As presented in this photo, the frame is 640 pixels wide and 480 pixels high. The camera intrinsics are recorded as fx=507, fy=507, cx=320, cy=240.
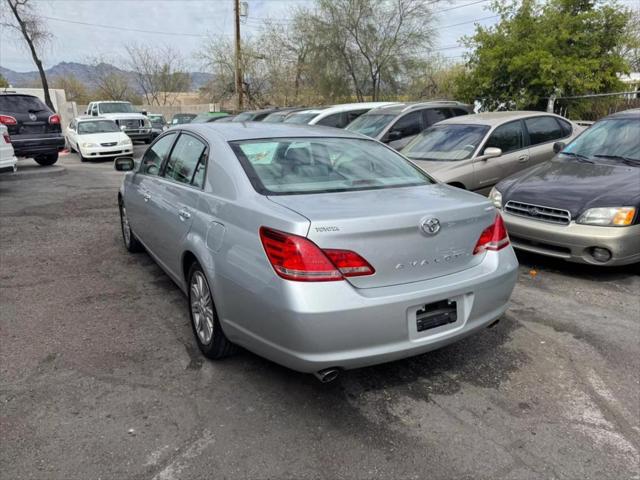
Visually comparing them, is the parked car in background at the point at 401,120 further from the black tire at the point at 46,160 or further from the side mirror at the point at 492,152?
the black tire at the point at 46,160

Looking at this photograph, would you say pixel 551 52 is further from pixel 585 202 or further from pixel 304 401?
pixel 304 401

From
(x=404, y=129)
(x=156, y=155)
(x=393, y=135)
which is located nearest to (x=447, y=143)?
(x=393, y=135)

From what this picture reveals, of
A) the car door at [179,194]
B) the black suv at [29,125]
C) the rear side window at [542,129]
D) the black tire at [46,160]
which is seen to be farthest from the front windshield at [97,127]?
the car door at [179,194]

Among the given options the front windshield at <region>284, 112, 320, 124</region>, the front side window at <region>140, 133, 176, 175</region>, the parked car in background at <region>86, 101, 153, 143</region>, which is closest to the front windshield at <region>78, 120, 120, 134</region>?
the parked car in background at <region>86, 101, 153, 143</region>

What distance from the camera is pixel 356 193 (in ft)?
10.0

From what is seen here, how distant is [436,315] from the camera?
2.79 metres

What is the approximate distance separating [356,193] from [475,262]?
817 mm

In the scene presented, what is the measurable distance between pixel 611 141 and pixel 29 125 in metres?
12.0

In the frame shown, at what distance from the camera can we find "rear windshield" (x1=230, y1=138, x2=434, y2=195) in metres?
3.16

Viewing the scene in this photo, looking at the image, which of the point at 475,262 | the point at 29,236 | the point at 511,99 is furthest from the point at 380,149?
the point at 511,99

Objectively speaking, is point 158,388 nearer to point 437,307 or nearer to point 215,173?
point 215,173

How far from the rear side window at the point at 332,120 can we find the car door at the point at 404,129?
206 cm

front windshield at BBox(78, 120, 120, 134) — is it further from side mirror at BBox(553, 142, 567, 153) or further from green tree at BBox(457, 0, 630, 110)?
side mirror at BBox(553, 142, 567, 153)

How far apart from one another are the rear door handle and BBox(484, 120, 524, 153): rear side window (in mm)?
5118
